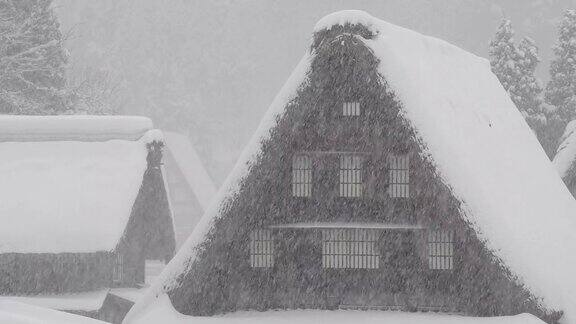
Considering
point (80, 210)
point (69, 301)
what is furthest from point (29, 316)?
point (80, 210)

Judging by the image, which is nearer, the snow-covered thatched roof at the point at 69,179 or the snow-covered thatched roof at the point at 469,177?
the snow-covered thatched roof at the point at 469,177

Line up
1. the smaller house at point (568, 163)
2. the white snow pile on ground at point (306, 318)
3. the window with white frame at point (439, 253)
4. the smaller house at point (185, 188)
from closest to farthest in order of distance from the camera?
the white snow pile on ground at point (306, 318), the window with white frame at point (439, 253), the smaller house at point (568, 163), the smaller house at point (185, 188)

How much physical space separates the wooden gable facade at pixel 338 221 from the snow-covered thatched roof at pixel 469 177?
0.39ft

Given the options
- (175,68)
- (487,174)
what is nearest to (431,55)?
(487,174)

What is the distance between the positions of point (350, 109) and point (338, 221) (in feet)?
4.29

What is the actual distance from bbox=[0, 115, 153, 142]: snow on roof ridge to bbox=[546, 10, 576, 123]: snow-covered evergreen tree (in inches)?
580

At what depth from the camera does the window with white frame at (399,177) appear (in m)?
9.95

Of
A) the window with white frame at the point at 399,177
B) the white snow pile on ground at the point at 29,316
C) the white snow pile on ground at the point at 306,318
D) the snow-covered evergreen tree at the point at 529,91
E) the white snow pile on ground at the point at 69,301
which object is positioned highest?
the snow-covered evergreen tree at the point at 529,91

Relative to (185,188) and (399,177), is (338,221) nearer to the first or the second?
(399,177)

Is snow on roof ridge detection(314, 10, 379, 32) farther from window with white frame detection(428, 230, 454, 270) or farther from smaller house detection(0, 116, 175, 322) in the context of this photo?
smaller house detection(0, 116, 175, 322)

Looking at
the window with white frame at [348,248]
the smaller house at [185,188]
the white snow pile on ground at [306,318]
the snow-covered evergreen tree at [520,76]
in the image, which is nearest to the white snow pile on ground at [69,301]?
the white snow pile on ground at [306,318]

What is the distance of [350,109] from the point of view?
10.0m

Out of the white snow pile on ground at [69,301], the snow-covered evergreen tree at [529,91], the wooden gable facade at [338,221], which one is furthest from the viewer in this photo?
the snow-covered evergreen tree at [529,91]

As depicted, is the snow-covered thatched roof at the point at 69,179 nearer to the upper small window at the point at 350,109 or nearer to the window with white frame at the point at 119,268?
the window with white frame at the point at 119,268
